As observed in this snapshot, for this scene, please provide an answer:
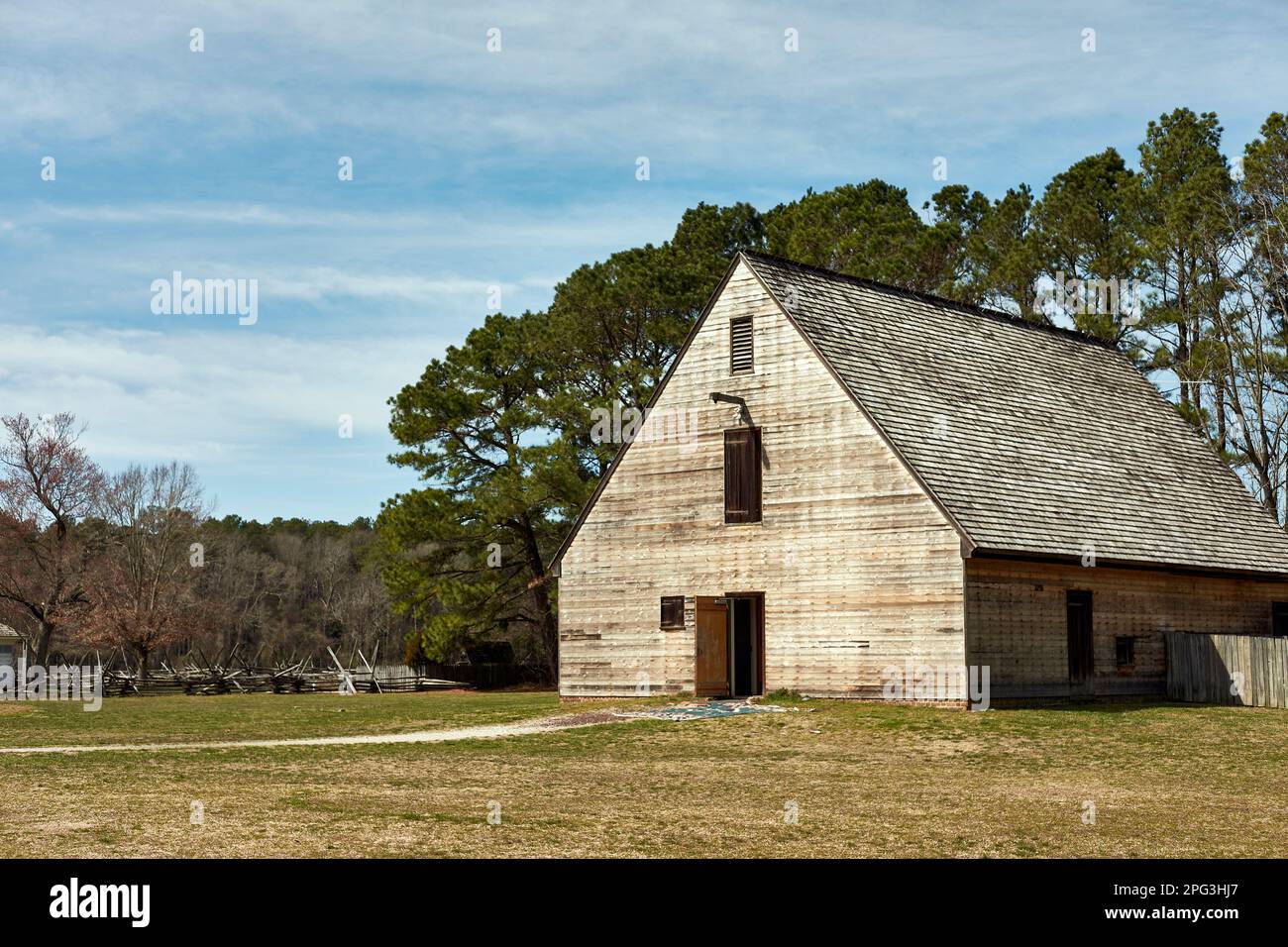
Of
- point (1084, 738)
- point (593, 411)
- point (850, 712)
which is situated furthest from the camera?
point (593, 411)

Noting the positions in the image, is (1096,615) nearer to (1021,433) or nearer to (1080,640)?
(1080,640)

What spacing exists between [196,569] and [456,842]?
69.4 m

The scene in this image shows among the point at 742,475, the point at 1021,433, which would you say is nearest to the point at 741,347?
the point at 742,475

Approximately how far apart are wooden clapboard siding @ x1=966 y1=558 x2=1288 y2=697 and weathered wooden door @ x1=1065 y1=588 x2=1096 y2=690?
0.61 ft

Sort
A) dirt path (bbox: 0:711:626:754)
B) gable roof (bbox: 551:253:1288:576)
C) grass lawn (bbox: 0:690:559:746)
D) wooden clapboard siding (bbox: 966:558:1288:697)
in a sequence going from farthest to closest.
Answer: gable roof (bbox: 551:253:1288:576)
wooden clapboard siding (bbox: 966:558:1288:697)
grass lawn (bbox: 0:690:559:746)
dirt path (bbox: 0:711:626:754)

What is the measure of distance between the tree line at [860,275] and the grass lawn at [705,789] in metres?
21.4

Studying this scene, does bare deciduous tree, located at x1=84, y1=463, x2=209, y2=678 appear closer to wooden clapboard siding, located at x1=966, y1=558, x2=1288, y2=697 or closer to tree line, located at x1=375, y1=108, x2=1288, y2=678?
tree line, located at x1=375, y1=108, x2=1288, y2=678

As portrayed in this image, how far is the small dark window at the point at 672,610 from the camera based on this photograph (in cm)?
3453

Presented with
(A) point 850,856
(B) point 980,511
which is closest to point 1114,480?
(B) point 980,511

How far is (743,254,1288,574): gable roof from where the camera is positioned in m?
31.8

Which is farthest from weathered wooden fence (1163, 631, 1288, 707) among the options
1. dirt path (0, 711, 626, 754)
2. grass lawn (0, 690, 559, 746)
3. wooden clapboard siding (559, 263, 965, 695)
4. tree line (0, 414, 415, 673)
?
tree line (0, 414, 415, 673)

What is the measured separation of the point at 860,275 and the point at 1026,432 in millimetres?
20178

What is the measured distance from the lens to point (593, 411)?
2004 inches

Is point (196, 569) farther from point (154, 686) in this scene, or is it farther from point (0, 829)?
point (0, 829)
